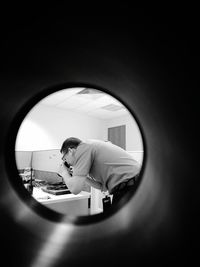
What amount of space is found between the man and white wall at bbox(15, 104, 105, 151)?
106 inches

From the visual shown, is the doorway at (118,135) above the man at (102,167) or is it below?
above

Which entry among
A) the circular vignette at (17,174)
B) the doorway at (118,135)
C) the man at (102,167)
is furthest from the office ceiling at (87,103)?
the circular vignette at (17,174)

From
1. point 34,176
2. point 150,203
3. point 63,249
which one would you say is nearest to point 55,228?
point 63,249

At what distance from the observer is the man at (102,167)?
1729 millimetres

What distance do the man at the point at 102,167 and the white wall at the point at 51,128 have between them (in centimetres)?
270

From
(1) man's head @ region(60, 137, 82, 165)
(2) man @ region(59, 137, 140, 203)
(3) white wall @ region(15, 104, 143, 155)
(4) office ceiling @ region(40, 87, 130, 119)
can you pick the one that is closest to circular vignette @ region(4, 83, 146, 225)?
(2) man @ region(59, 137, 140, 203)

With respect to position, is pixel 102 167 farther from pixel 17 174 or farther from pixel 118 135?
pixel 118 135

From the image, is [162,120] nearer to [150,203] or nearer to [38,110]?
[150,203]

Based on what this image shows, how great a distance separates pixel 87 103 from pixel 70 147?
2.82m

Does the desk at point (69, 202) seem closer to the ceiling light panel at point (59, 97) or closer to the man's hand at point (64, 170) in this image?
the man's hand at point (64, 170)

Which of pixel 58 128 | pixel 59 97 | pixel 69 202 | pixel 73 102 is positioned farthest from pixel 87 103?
pixel 69 202

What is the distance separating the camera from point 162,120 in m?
0.33

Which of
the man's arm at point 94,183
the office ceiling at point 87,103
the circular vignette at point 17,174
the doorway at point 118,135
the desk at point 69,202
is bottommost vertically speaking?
the desk at point 69,202

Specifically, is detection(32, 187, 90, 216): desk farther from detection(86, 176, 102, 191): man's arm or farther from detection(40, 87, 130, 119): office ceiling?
detection(40, 87, 130, 119): office ceiling
